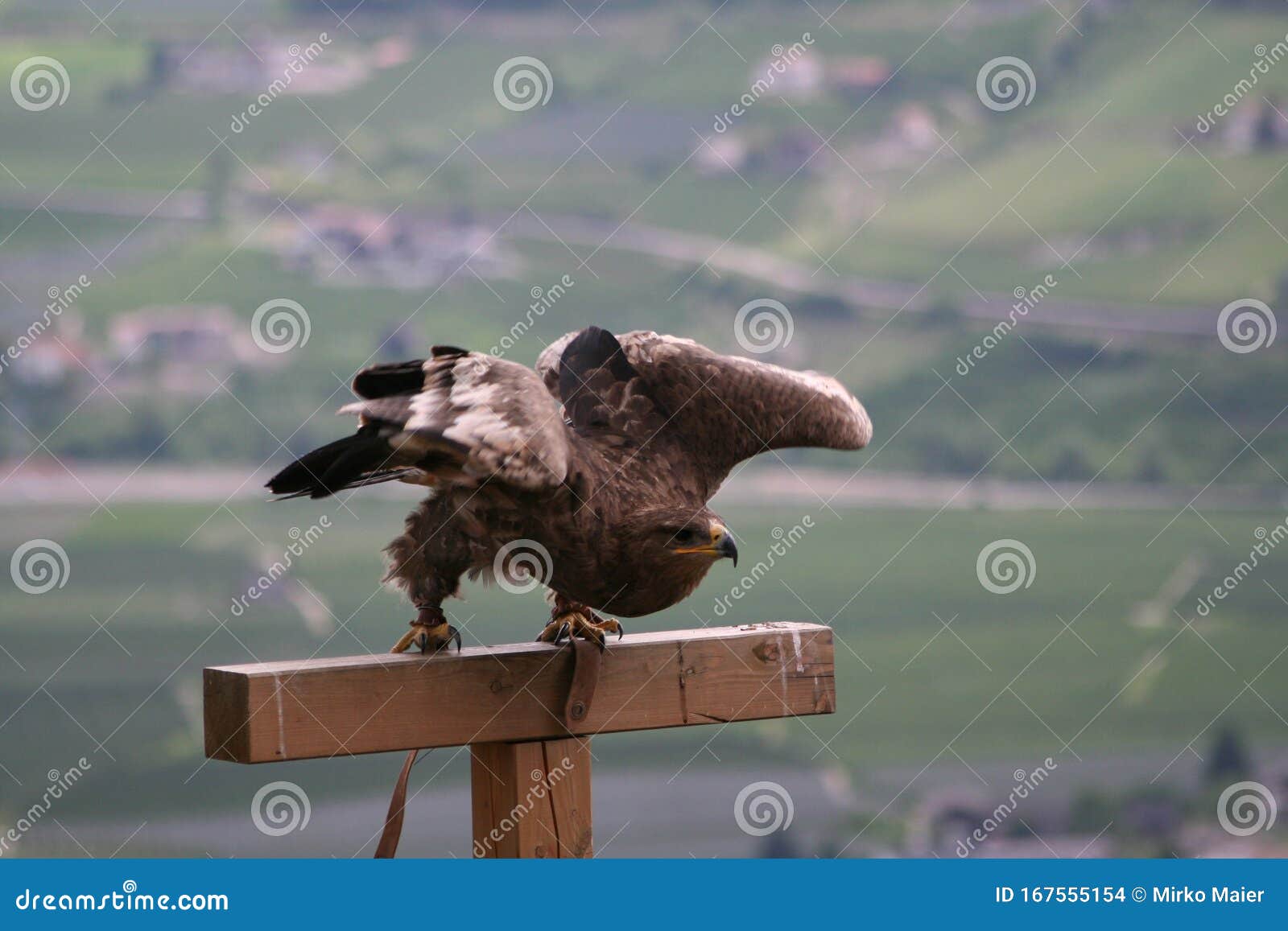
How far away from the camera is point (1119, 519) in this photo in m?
11.0

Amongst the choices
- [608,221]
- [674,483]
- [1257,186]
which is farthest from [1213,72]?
[674,483]

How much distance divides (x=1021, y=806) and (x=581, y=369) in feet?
22.6

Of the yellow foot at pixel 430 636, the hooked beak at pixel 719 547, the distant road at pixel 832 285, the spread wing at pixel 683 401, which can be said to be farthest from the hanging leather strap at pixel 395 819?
the distant road at pixel 832 285

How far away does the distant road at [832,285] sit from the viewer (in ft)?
37.8

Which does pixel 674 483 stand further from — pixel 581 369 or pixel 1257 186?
pixel 1257 186

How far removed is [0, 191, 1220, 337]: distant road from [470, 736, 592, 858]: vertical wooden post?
8.07m

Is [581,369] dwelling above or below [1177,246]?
below

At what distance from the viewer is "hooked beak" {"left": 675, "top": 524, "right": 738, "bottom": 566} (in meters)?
3.62

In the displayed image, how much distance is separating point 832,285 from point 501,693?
8770mm

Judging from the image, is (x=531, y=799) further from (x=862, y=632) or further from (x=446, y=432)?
(x=862, y=632)

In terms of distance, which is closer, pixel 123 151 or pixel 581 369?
pixel 581 369

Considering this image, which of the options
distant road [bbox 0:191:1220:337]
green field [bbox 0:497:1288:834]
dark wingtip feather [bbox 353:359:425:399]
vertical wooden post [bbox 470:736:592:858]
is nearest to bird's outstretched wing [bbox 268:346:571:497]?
dark wingtip feather [bbox 353:359:425:399]

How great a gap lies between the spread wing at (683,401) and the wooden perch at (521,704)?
51cm

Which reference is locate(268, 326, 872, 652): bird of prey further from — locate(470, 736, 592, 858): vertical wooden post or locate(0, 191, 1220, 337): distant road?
locate(0, 191, 1220, 337): distant road
